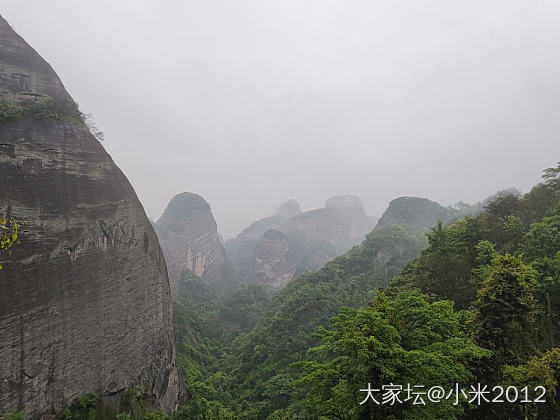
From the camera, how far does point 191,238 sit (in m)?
72.4

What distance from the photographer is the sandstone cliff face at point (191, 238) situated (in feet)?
223

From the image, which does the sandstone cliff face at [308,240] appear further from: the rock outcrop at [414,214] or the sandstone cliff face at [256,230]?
the rock outcrop at [414,214]

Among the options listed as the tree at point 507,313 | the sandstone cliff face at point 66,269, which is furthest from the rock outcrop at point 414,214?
the tree at point 507,313

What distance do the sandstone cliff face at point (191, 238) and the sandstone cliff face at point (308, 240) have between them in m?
13.7

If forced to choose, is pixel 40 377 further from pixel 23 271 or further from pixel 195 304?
pixel 195 304

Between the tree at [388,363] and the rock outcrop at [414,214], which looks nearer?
the tree at [388,363]

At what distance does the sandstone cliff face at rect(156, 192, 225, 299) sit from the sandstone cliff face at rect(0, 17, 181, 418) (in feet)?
157

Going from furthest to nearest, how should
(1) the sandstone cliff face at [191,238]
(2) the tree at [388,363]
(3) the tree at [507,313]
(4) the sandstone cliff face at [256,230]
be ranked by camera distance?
(4) the sandstone cliff face at [256,230]
(1) the sandstone cliff face at [191,238]
(3) the tree at [507,313]
(2) the tree at [388,363]

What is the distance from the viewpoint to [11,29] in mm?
15531

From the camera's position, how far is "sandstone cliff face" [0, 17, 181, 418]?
1095 cm

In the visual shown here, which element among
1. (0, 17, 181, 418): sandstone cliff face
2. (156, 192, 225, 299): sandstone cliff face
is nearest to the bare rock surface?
(156, 192, 225, 299): sandstone cliff face

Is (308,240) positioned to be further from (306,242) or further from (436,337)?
(436,337)

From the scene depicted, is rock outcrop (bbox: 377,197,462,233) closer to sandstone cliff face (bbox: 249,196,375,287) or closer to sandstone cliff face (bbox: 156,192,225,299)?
sandstone cliff face (bbox: 249,196,375,287)

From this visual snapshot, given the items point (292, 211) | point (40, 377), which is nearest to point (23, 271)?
point (40, 377)
